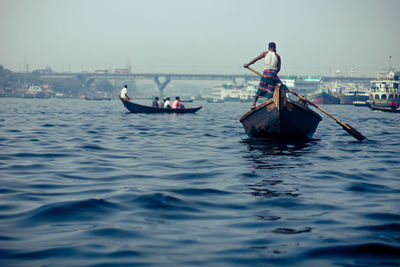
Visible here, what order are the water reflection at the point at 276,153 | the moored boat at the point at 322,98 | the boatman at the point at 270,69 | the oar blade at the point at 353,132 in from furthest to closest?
the moored boat at the point at 322,98 < the oar blade at the point at 353,132 < the boatman at the point at 270,69 < the water reflection at the point at 276,153

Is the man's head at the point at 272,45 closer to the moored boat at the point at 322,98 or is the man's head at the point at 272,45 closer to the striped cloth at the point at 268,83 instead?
the striped cloth at the point at 268,83

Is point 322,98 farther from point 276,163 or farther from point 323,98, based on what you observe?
point 276,163

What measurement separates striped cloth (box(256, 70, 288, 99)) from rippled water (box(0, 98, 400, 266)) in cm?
341

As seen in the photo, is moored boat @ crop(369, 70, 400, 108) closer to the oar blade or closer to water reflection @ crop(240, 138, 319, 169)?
the oar blade

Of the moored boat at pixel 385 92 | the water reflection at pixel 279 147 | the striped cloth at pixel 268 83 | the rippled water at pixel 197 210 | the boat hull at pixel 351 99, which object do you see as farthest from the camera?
the boat hull at pixel 351 99

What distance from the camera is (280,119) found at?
37.2ft

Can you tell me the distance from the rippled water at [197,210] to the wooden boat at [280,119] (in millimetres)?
2462

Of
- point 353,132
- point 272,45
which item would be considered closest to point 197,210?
point 272,45

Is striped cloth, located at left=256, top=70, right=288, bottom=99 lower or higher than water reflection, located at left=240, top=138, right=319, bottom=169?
higher

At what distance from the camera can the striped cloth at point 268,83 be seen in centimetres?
1179

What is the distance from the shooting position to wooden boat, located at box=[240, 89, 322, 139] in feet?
36.8

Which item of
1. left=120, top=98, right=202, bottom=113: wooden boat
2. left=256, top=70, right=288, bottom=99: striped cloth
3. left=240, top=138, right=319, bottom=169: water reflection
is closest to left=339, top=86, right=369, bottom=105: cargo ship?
left=120, top=98, right=202, bottom=113: wooden boat

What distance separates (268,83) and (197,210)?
7781 mm

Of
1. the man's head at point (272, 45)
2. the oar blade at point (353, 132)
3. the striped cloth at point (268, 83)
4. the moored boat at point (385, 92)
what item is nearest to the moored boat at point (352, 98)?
the moored boat at point (385, 92)
